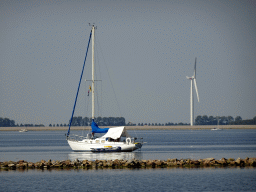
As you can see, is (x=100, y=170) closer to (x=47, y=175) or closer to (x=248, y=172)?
(x=47, y=175)

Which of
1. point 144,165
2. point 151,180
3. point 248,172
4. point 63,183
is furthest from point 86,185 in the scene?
point 248,172

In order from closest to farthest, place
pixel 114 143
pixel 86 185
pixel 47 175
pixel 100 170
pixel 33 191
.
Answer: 1. pixel 33 191
2. pixel 86 185
3. pixel 47 175
4. pixel 100 170
5. pixel 114 143

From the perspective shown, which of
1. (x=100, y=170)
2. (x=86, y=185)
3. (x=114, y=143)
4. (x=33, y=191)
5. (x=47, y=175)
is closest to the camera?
(x=33, y=191)

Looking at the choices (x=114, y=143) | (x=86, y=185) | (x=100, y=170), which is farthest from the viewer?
(x=114, y=143)

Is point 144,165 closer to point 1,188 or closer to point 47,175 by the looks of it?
point 47,175

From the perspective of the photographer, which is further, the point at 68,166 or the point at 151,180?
the point at 68,166

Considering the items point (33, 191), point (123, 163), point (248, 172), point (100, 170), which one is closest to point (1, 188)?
point (33, 191)

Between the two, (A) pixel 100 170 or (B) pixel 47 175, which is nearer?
(B) pixel 47 175

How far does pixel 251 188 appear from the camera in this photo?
4591 centimetres

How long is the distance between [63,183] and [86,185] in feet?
8.99

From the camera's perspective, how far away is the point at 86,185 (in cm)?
4834

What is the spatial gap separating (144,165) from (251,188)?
1879cm

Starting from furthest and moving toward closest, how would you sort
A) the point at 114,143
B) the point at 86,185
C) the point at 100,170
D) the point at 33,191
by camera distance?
the point at 114,143
the point at 100,170
the point at 86,185
the point at 33,191

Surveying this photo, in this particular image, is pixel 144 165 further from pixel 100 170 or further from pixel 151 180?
pixel 151 180
